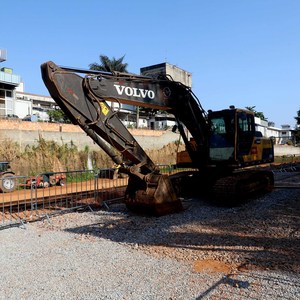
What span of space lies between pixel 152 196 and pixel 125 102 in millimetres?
2361

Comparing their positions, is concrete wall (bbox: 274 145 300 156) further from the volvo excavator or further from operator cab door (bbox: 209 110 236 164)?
operator cab door (bbox: 209 110 236 164)

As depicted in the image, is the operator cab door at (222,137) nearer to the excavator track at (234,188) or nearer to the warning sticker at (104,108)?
the excavator track at (234,188)

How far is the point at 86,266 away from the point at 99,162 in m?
19.4

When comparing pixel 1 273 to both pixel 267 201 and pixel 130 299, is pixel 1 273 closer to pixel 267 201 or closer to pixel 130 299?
pixel 130 299

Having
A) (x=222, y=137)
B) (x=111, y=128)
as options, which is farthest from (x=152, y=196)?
(x=222, y=137)

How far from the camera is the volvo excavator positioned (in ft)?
23.4

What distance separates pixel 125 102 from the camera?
308 inches

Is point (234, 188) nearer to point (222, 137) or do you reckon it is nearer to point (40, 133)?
point (222, 137)

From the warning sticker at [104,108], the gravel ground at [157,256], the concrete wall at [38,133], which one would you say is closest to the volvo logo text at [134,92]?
the warning sticker at [104,108]

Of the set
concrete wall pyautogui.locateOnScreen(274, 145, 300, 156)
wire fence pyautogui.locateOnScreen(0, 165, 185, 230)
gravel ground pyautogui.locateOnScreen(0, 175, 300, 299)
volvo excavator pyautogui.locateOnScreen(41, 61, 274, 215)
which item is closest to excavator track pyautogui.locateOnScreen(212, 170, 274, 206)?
volvo excavator pyautogui.locateOnScreen(41, 61, 274, 215)

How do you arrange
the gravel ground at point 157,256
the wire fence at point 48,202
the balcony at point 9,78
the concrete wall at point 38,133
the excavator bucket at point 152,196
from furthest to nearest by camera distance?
the balcony at point 9,78
the concrete wall at point 38,133
the wire fence at point 48,202
the excavator bucket at point 152,196
the gravel ground at point 157,256

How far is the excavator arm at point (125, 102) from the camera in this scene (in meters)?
6.95

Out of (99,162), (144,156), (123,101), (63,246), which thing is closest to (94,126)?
(123,101)

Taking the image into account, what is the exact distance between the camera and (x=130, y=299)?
409 centimetres
